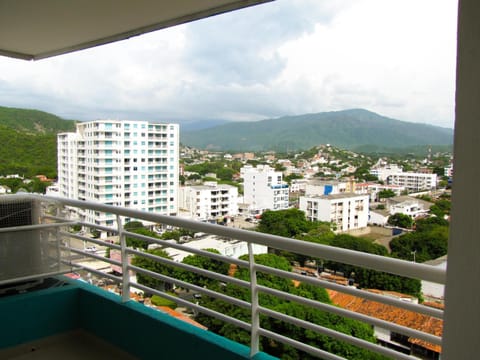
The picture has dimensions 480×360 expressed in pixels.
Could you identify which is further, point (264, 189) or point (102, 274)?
point (264, 189)

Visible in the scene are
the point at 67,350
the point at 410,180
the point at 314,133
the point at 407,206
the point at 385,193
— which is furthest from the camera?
the point at 314,133

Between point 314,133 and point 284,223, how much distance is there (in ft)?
5.71

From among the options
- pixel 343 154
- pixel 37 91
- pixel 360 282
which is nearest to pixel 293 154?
pixel 343 154

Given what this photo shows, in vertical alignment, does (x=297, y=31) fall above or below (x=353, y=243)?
above

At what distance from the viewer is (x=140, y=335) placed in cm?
225

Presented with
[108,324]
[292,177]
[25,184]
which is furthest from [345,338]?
[292,177]

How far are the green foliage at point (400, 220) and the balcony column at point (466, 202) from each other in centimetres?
407

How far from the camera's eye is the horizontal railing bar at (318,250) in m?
1.23

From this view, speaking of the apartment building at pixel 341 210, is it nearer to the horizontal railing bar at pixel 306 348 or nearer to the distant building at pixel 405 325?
the distant building at pixel 405 325

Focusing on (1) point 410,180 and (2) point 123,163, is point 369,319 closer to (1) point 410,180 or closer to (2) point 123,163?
(1) point 410,180

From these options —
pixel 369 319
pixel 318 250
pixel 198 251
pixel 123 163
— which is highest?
pixel 123 163

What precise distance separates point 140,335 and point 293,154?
4458 millimetres

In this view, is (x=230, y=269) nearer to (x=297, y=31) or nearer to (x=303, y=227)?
(x=303, y=227)

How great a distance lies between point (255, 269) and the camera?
1.73m
